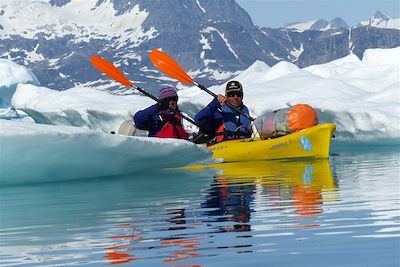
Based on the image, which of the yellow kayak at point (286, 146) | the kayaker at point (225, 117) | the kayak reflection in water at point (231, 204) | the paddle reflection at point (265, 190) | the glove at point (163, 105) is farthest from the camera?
the kayaker at point (225, 117)

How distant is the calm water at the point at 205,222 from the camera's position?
4520 millimetres

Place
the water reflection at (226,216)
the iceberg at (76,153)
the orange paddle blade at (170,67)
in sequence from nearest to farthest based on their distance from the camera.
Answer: the water reflection at (226,216) < the iceberg at (76,153) < the orange paddle blade at (170,67)

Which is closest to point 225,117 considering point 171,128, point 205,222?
point 171,128

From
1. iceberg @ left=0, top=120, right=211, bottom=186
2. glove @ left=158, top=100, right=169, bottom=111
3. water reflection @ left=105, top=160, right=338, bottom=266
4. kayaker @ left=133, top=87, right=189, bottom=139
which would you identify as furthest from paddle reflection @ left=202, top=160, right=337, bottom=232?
glove @ left=158, top=100, right=169, bottom=111

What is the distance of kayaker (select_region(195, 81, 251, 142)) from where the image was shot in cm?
1445

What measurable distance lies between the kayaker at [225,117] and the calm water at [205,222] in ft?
13.9

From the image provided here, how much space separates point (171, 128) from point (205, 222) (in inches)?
288

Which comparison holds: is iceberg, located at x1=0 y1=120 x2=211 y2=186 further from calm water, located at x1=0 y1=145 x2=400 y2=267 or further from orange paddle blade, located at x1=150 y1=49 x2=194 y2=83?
orange paddle blade, located at x1=150 y1=49 x2=194 y2=83

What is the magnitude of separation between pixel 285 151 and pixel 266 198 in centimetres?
670

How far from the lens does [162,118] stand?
13.2m

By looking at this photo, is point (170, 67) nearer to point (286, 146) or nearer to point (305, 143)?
point (286, 146)

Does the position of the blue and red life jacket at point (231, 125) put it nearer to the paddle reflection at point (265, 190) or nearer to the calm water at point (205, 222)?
the paddle reflection at point (265, 190)

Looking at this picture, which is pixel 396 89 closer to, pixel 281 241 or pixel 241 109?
pixel 241 109

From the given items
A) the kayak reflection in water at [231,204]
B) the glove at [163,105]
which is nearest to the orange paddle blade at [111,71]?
the glove at [163,105]
